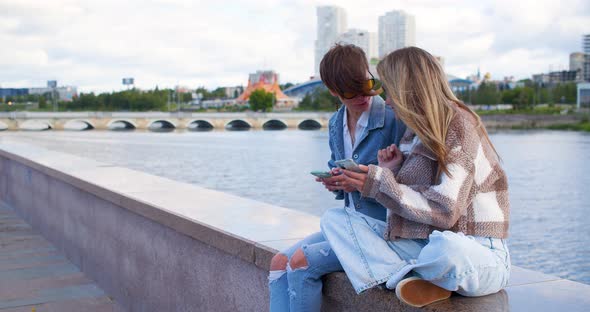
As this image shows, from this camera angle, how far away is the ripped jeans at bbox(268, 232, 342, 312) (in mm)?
2289

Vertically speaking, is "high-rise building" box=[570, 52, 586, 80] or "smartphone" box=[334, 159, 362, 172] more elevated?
"high-rise building" box=[570, 52, 586, 80]

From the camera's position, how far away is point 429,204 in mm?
2004

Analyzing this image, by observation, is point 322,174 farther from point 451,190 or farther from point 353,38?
point 353,38

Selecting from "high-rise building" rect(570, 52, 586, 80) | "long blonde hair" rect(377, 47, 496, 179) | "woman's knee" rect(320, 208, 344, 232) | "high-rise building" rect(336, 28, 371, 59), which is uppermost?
"high-rise building" rect(570, 52, 586, 80)

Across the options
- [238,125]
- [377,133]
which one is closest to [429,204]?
[377,133]

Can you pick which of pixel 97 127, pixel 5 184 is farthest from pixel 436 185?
pixel 97 127

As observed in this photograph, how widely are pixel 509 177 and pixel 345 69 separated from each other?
106 feet

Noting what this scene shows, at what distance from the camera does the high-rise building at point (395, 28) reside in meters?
142

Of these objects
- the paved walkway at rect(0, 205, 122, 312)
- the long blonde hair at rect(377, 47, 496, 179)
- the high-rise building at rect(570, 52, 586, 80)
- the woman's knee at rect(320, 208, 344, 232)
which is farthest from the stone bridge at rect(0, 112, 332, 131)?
the high-rise building at rect(570, 52, 586, 80)

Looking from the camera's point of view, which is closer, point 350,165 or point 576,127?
point 350,165

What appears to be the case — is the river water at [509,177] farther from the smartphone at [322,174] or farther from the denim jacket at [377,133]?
the smartphone at [322,174]

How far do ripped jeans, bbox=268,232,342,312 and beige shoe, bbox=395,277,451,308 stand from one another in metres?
0.35

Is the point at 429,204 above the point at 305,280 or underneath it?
above

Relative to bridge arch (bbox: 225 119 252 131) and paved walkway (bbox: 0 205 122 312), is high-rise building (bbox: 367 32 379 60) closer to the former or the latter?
bridge arch (bbox: 225 119 252 131)
